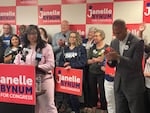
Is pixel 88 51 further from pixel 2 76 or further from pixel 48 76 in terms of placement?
pixel 2 76

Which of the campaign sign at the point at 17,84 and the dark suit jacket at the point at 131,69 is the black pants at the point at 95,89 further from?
the campaign sign at the point at 17,84

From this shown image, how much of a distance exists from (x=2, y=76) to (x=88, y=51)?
6.09 feet

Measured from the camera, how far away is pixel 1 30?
5824 millimetres

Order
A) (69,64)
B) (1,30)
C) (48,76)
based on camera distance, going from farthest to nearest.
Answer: (1,30)
(69,64)
(48,76)

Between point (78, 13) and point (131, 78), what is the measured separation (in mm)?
2530

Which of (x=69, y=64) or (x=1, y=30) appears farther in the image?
(x=1, y=30)

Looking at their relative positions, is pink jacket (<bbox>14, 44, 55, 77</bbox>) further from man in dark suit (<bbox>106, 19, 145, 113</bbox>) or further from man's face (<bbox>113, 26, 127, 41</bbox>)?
man's face (<bbox>113, 26, 127, 41</bbox>)

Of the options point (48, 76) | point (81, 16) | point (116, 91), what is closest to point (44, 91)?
point (48, 76)

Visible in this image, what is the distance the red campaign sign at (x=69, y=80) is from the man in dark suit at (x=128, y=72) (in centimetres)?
119

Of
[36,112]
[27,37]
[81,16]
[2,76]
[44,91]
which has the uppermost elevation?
[81,16]

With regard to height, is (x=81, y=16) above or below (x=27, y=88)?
above

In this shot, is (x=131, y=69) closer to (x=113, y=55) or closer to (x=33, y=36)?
(x=113, y=55)

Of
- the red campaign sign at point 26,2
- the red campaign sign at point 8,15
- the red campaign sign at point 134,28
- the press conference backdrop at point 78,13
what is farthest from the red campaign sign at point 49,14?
the red campaign sign at point 134,28

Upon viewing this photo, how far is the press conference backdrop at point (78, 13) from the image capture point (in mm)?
4629
